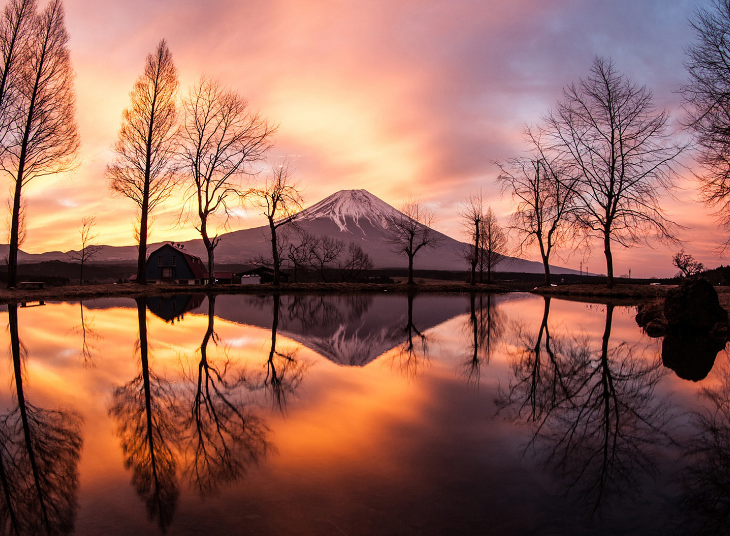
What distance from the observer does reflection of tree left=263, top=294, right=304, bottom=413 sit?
4.93 meters

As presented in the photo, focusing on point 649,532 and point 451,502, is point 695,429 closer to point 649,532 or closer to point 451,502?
point 649,532

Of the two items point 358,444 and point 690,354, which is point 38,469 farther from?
point 690,354

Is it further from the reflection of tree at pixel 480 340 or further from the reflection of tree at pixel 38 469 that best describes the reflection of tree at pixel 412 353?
the reflection of tree at pixel 38 469

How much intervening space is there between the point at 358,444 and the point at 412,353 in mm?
4460

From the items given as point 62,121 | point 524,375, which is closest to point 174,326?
point 524,375

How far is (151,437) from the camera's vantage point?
3.65m

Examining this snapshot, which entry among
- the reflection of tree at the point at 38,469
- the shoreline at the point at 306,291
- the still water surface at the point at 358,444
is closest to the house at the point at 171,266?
the shoreline at the point at 306,291

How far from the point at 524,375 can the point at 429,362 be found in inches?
62.9

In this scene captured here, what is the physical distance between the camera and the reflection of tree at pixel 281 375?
4926 millimetres

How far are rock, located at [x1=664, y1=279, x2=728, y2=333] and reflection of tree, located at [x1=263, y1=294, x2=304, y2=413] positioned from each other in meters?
9.55

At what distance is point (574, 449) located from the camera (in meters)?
3.46

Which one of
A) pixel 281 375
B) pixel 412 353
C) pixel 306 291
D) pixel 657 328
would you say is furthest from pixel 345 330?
pixel 306 291

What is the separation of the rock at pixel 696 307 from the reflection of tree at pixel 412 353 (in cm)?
641

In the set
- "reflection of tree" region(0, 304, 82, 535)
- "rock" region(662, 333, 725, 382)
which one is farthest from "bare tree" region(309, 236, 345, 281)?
"reflection of tree" region(0, 304, 82, 535)
